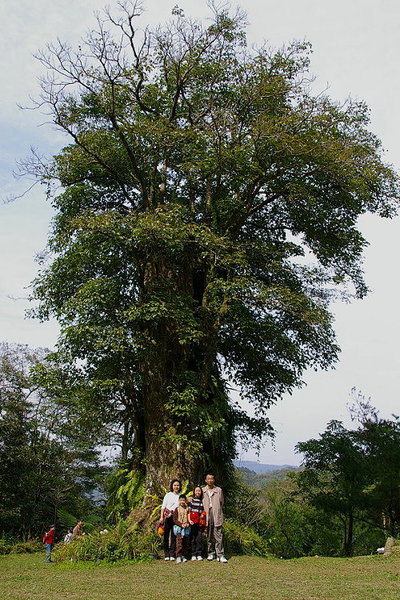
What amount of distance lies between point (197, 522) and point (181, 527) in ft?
1.00

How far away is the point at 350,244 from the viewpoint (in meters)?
15.6

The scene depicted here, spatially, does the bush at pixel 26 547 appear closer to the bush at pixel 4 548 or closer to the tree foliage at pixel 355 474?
the bush at pixel 4 548

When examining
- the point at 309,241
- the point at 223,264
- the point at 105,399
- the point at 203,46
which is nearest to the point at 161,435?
the point at 105,399

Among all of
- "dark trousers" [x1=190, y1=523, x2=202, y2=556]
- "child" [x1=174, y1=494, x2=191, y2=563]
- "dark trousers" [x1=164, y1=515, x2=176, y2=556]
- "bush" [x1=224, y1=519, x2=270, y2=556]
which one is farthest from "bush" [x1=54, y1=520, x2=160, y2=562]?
"bush" [x1=224, y1=519, x2=270, y2=556]

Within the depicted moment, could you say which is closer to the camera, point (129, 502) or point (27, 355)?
point (129, 502)

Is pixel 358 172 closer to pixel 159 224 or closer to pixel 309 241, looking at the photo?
pixel 309 241

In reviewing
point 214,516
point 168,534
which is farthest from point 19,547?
point 214,516

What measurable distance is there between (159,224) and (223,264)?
2.16m

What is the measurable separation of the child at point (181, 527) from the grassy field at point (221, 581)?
0.29 m

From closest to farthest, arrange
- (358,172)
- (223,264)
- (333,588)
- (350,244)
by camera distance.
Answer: (333,588) < (223,264) < (358,172) < (350,244)

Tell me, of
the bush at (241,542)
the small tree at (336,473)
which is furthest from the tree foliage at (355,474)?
the bush at (241,542)

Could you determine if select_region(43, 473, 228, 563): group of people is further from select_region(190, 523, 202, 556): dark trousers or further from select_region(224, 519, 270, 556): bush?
select_region(224, 519, 270, 556): bush

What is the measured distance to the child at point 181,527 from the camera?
9617 millimetres

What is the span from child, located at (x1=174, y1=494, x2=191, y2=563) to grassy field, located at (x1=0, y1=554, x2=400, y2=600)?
0.94 ft
